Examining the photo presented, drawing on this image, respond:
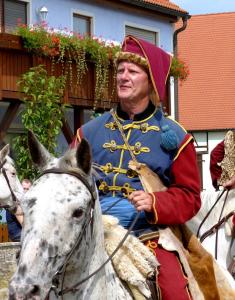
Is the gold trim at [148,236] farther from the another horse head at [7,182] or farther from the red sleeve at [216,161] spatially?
the another horse head at [7,182]

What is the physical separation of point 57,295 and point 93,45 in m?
14.7

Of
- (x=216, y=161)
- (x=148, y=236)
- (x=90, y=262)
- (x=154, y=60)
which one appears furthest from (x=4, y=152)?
(x=90, y=262)

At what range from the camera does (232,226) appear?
8422mm

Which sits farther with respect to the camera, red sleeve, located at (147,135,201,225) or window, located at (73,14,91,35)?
window, located at (73,14,91,35)

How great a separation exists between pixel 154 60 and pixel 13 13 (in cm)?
1508

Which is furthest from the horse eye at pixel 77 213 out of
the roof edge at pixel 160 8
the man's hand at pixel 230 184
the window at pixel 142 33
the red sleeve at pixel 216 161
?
the window at pixel 142 33

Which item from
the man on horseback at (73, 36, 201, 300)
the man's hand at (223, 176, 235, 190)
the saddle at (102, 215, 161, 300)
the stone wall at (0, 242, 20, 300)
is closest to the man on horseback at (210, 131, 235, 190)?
the man's hand at (223, 176, 235, 190)

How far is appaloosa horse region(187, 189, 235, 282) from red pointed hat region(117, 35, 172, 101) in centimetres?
348

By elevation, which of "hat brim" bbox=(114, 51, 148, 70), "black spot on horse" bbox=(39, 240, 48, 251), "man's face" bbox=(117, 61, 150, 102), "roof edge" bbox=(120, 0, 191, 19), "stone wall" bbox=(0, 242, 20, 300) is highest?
"roof edge" bbox=(120, 0, 191, 19)

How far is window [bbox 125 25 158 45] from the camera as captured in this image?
76.9ft

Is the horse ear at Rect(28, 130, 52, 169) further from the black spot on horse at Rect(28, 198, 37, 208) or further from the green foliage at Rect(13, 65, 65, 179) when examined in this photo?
the green foliage at Rect(13, 65, 65, 179)

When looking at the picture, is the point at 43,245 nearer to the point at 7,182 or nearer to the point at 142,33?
the point at 7,182

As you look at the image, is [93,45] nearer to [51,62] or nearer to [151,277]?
[51,62]

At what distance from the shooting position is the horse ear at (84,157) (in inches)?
155
